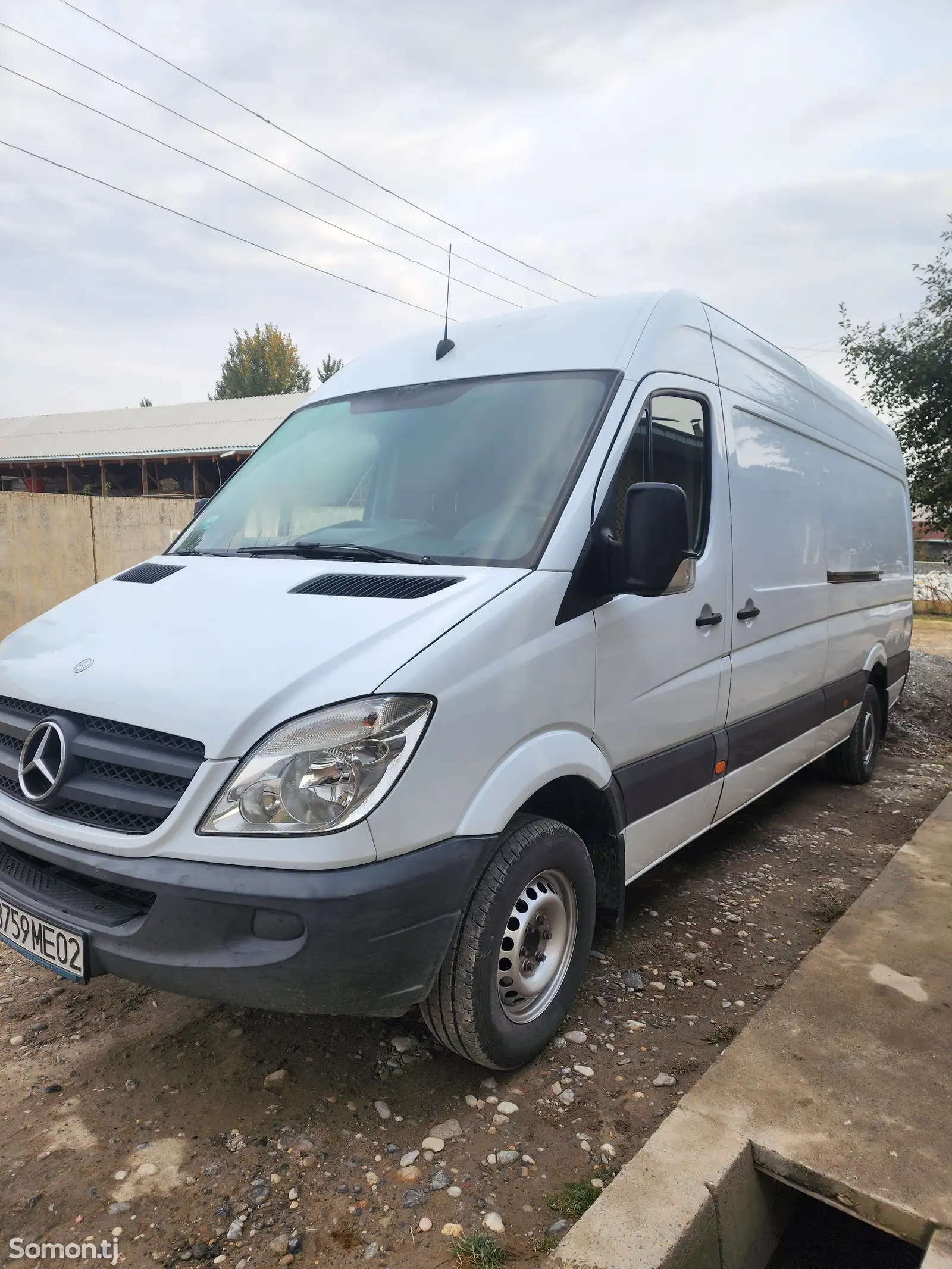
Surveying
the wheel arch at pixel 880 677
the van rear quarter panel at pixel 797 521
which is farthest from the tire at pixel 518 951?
the wheel arch at pixel 880 677

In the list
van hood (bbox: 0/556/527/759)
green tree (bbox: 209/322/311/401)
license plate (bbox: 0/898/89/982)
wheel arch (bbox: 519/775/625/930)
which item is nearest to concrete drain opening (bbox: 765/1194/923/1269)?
wheel arch (bbox: 519/775/625/930)

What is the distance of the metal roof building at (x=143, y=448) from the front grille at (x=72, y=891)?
2023 cm

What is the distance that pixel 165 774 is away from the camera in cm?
222

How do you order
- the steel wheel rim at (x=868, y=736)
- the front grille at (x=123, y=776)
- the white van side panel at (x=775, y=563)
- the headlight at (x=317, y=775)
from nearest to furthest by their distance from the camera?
the headlight at (x=317, y=775) < the front grille at (x=123, y=776) < the white van side panel at (x=775, y=563) < the steel wheel rim at (x=868, y=736)

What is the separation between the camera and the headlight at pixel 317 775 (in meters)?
2.10

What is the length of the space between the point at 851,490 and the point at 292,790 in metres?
4.71

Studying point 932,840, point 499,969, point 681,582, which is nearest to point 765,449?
point 681,582

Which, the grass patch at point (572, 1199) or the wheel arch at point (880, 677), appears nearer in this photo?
the grass patch at point (572, 1199)

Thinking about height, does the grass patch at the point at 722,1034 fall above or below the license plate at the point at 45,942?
below

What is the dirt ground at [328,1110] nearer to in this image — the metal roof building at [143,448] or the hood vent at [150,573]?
the hood vent at [150,573]

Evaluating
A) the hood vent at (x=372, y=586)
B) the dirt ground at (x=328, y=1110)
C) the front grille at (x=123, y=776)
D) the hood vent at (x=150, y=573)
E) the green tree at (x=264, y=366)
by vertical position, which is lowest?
the dirt ground at (x=328, y=1110)

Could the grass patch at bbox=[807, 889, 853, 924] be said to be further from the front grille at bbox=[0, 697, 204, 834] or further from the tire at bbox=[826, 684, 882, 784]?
the front grille at bbox=[0, 697, 204, 834]

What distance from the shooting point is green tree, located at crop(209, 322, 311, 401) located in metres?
55.9

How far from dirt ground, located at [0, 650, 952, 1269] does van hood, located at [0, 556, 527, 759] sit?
1.16 meters
